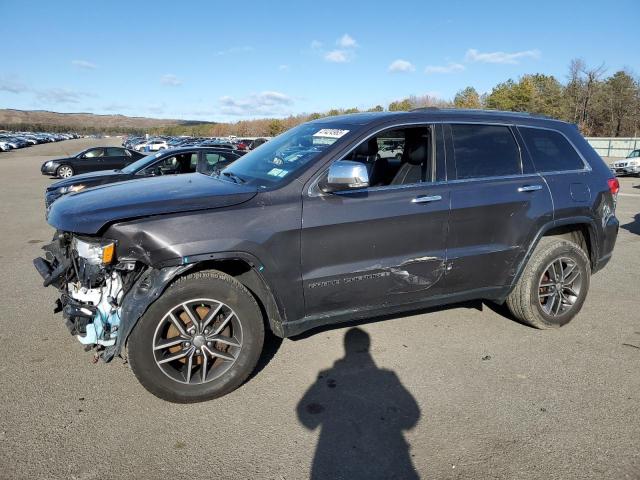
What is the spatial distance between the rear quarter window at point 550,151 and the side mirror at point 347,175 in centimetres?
187

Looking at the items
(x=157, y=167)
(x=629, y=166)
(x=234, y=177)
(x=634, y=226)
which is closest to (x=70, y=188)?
(x=157, y=167)

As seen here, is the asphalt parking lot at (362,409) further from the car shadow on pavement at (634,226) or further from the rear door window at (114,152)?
the rear door window at (114,152)

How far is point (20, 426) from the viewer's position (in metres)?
2.81

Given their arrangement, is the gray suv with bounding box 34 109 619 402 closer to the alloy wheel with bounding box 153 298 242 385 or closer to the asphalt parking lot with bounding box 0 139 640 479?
the alloy wheel with bounding box 153 298 242 385

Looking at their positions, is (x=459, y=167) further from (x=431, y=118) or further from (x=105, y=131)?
(x=105, y=131)

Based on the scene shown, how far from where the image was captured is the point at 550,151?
4.14 meters

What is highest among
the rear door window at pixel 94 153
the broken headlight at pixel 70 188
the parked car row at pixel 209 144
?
the parked car row at pixel 209 144

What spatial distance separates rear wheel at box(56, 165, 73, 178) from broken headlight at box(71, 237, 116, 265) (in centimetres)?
1914

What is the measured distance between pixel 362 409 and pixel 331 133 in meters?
2.07

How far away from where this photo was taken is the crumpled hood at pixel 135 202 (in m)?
2.85

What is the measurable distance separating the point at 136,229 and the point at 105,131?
669 ft

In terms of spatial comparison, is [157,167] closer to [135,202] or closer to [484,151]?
[135,202]


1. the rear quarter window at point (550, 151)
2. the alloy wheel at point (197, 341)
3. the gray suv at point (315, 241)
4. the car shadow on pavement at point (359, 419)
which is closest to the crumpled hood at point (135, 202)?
the gray suv at point (315, 241)

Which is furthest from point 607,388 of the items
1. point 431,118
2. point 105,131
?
point 105,131
